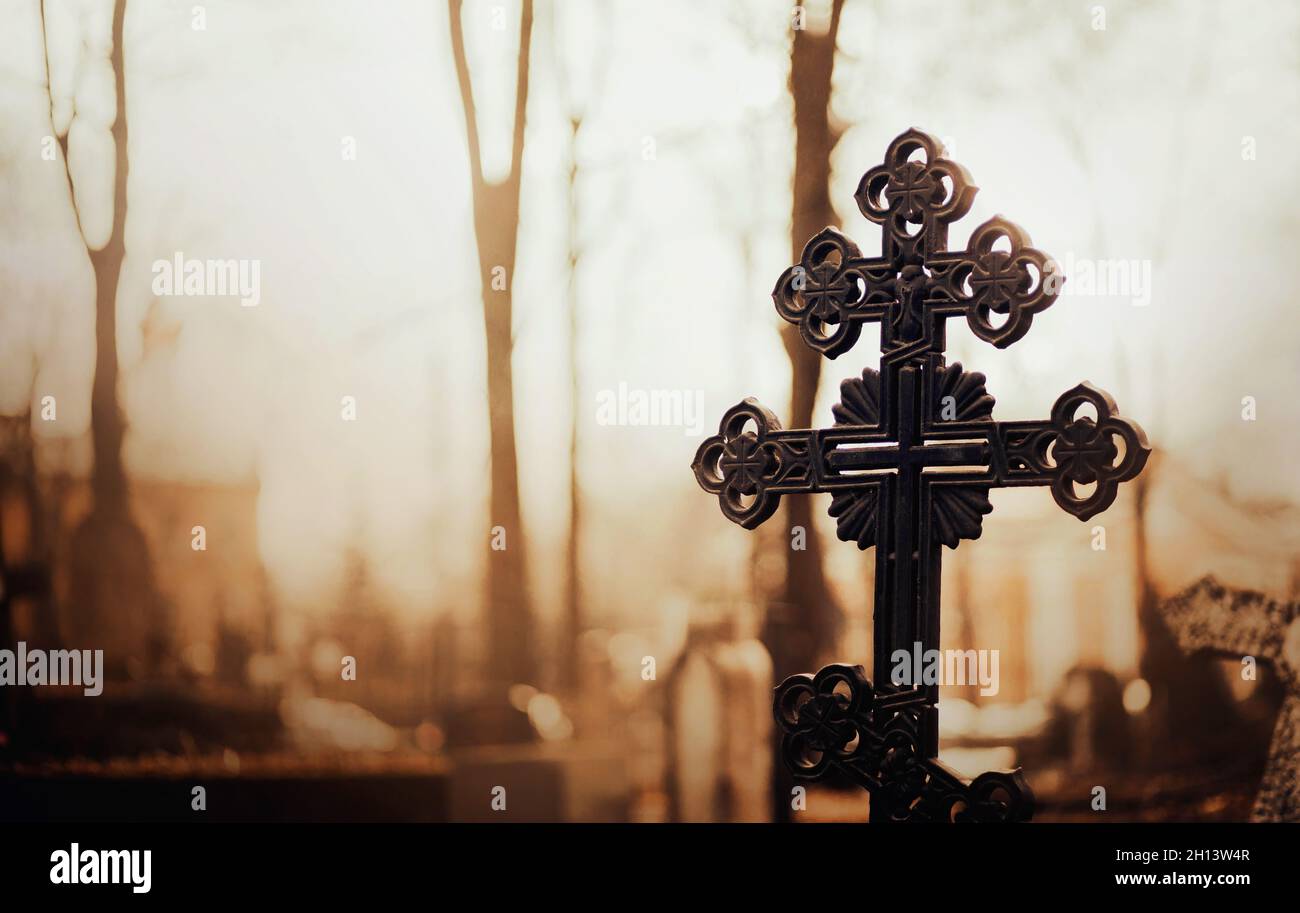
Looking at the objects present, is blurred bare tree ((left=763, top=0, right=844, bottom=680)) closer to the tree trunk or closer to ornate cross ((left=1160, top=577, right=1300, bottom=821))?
the tree trunk

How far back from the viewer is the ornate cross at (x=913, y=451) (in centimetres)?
282

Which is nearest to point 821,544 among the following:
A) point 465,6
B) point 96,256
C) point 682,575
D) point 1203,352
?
point 682,575

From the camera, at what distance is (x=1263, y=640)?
5.87 meters

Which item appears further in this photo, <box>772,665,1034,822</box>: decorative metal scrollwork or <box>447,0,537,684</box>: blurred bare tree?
<box>447,0,537,684</box>: blurred bare tree

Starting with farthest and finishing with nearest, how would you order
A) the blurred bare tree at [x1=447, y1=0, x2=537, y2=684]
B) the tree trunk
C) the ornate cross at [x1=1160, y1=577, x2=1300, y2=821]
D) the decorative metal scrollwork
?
the blurred bare tree at [x1=447, y1=0, x2=537, y2=684], the tree trunk, the ornate cross at [x1=1160, y1=577, x2=1300, y2=821], the decorative metal scrollwork

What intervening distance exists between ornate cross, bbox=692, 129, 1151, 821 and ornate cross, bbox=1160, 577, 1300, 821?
10.5ft

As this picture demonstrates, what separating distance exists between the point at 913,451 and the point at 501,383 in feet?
11.7

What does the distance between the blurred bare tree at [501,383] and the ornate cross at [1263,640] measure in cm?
257

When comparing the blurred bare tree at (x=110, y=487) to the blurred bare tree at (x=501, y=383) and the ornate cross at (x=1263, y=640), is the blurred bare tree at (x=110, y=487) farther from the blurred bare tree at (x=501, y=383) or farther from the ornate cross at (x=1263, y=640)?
the ornate cross at (x=1263, y=640)

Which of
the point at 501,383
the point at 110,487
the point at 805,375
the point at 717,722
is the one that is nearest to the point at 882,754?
the point at 717,722

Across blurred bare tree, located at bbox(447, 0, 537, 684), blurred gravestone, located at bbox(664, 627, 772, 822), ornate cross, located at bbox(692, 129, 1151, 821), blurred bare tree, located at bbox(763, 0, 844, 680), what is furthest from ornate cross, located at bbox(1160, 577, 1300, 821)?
ornate cross, located at bbox(692, 129, 1151, 821)

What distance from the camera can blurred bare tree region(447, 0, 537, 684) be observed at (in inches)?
243

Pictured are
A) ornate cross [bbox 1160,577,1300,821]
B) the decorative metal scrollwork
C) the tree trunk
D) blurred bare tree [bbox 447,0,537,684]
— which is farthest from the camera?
blurred bare tree [bbox 447,0,537,684]

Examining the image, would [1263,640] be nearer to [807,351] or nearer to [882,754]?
[807,351]
